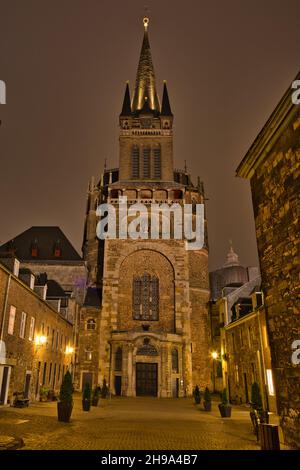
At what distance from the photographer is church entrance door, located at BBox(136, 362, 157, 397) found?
34.6 meters

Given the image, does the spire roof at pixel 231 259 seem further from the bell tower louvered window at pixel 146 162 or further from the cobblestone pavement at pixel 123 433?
the cobblestone pavement at pixel 123 433

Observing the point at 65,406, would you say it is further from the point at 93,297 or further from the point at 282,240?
the point at 93,297

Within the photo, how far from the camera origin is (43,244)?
4378 cm

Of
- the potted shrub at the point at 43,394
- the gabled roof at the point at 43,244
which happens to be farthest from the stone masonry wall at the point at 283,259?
the gabled roof at the point at 43,244

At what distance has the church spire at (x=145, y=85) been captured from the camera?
56812mm

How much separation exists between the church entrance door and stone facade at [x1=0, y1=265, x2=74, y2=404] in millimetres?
7709

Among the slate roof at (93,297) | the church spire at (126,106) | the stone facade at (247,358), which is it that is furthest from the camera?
the church spire at (126,106)

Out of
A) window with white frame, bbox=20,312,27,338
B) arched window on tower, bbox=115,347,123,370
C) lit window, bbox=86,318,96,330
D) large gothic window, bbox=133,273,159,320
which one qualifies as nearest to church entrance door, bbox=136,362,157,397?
arched window on tower, bbox=115,347,123,370

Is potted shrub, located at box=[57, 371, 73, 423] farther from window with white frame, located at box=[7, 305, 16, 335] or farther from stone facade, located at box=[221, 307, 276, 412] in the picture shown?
stone facade, located at box=[221, 307, 276, 412]

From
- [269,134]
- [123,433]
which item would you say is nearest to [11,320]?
[123,433]

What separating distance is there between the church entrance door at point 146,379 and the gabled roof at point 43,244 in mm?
14353

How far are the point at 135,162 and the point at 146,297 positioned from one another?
18.9 m

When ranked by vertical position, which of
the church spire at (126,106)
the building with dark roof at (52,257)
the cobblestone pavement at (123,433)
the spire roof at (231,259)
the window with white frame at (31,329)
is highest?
the church spire at (126,106)
